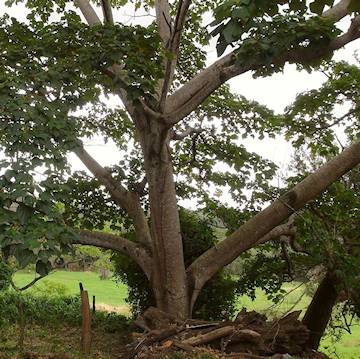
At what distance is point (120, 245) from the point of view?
401 inches

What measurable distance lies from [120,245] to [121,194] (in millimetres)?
1064

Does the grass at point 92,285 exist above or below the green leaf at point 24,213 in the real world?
above

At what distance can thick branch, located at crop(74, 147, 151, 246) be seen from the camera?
34.0 ft

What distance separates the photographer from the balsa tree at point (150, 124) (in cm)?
448

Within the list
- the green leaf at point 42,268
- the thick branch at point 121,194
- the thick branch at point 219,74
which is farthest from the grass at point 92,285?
the green leaf at point 42,268

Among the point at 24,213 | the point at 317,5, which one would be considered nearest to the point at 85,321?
the point at 24,213

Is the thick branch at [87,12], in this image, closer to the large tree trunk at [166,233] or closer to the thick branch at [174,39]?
the large tree trunk at [166,233]

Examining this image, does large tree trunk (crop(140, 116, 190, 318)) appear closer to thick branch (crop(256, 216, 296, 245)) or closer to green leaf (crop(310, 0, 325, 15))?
thick branch (crop(256, 216, 296, 245))

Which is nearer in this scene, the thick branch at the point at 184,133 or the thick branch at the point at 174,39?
the thick branch at the point at 174,39

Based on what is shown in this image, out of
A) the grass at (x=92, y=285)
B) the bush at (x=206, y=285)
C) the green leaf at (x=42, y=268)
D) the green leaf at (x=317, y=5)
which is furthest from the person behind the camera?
the grass at (x=92, y=285)

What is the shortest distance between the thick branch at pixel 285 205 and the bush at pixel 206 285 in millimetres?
2196

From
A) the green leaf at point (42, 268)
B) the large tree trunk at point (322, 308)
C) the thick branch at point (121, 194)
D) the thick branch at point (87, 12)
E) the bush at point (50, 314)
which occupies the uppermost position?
the thick branch at point (87, 12)

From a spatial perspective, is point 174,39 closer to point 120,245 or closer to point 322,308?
point 120,245

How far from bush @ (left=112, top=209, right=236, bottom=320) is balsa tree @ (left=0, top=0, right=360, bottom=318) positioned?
0.57 meters
